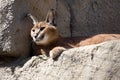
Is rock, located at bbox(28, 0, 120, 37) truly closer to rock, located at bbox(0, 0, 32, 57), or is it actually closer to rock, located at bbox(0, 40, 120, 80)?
rock, located at bbox(0, 0, 32, 57)

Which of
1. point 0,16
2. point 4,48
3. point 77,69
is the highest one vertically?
point 0,16

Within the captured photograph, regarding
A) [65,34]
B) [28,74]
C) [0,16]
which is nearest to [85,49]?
[28,74]

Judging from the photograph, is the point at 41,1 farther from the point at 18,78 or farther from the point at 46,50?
the point at 18,78

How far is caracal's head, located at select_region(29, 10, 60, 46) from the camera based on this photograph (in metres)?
7.09

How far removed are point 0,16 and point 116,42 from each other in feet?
5.86

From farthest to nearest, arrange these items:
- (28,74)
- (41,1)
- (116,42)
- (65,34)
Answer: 1. (65,34)
2. (41,1)
3. (28,74)
4. (116,42)

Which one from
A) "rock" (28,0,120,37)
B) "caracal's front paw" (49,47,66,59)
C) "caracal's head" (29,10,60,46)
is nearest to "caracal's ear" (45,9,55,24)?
"caracal's head" (29,10,60,46)

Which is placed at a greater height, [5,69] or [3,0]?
[3,0]

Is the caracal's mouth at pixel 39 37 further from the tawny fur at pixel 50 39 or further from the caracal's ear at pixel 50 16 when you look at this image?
the caracal's ear at pixel 50 16

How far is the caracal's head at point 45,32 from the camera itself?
279 inches

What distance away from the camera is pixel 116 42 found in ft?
20.4

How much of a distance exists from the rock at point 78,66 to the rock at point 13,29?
0.25m

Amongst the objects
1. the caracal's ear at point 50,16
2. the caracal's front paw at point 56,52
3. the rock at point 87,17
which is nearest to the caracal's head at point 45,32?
the caracal's ear at point 50,16

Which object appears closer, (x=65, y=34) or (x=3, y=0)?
(x=3, y=0)
